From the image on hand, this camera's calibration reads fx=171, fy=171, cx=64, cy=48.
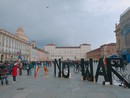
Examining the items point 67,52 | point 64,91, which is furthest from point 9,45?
point 67,52

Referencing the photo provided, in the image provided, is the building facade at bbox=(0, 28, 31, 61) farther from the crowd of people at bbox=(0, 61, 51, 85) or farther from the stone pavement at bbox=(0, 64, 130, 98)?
the stone pavement at bbox=(0, 64, 130, 98)

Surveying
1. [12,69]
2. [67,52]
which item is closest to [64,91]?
[12,69]

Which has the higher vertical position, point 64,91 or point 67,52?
point 67,52

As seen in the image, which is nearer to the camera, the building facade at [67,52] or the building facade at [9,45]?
the building facade at [9,45]

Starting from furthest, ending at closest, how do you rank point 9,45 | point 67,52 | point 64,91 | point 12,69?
1. point 67,52
2. point 9,45
3. point 12,69
4. point 64,91

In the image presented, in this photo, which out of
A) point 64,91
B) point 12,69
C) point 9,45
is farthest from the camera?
point 9,45

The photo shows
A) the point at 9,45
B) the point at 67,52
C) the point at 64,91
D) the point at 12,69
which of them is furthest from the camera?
the point at 67,52

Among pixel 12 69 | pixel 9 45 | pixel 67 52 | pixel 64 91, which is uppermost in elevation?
pixel 67 52

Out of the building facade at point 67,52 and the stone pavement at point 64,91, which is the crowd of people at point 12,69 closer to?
Result: the stone pavement at point 64,91

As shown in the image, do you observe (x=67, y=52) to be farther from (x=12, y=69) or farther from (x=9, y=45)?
(x=12, y=69)

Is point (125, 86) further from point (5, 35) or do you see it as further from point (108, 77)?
point (5, 35)

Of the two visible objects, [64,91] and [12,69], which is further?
[12,69]

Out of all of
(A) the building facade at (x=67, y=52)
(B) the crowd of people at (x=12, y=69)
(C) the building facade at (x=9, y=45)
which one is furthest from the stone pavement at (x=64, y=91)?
(A) the building facade at (x=67, y=52)

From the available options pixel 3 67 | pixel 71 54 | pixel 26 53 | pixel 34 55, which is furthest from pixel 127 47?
pixel 71 54
